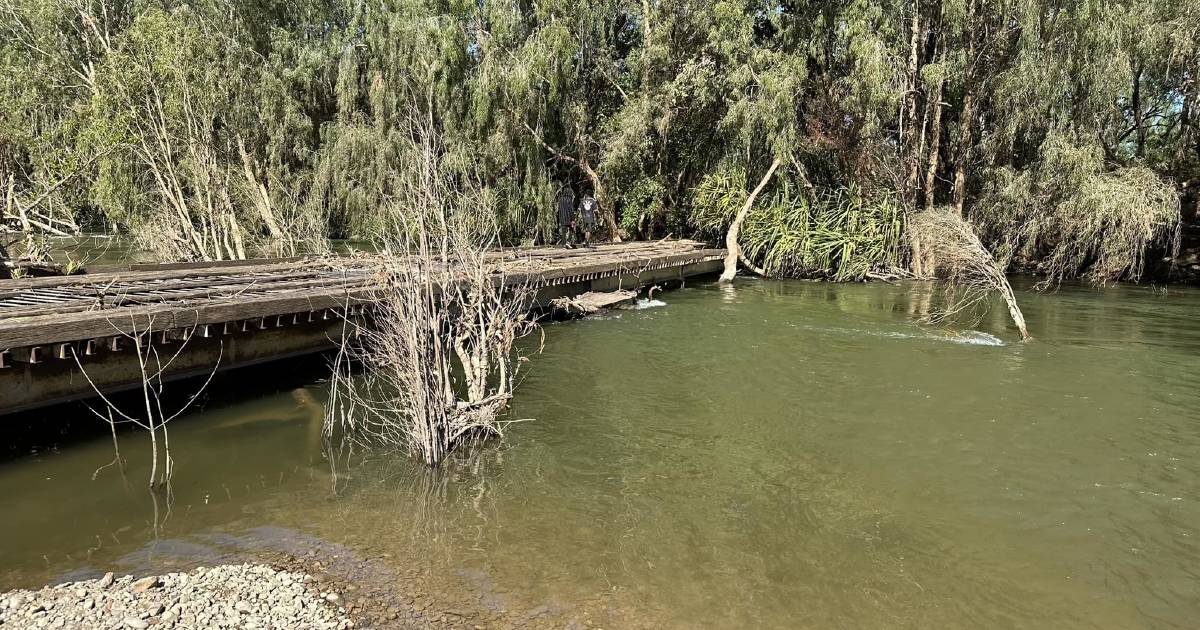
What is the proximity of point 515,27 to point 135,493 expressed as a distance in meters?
17.4

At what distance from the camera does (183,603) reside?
14.6ft

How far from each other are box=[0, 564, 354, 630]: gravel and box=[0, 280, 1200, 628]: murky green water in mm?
511

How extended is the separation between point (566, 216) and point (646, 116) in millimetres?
6117

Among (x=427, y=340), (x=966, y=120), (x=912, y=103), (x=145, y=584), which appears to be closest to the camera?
(x=145, y=584)

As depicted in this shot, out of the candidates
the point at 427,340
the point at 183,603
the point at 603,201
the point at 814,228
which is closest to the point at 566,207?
the point at 603,201

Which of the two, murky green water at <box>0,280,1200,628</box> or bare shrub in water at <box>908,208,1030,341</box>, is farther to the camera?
bare shrub in water at <box>908,208,1030,341</box>

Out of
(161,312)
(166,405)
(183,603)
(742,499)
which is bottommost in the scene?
(742,499)

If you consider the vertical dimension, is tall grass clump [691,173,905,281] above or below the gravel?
above

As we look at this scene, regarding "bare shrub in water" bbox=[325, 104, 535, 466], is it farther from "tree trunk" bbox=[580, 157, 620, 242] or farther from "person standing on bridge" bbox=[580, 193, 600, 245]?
"person standing on bridge" bbox=[580, 193, 600, 245]

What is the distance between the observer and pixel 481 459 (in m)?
7.27

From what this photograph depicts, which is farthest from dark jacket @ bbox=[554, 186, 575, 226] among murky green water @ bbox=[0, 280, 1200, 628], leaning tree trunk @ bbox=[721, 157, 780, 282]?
murky green water @ bbox=[0, 280, 1200, 628]

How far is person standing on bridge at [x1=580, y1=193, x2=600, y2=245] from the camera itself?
2618 centimetres

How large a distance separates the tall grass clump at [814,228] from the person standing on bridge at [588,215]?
4.02m

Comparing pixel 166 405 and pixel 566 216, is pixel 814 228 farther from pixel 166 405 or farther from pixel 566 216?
pixel 166 405
